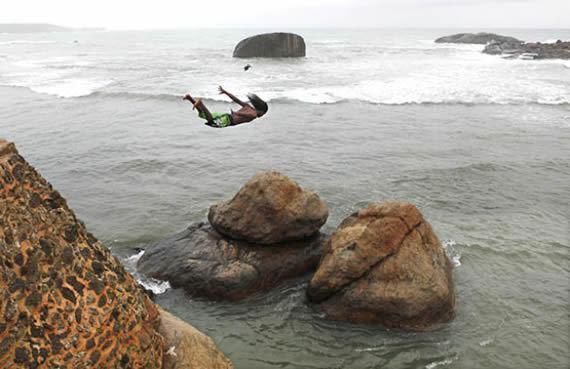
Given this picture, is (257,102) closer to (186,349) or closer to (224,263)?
(224,263)

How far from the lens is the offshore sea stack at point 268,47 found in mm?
60969

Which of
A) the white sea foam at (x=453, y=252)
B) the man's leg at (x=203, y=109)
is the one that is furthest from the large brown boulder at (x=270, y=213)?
the white sea foam at (x=453, y=252)

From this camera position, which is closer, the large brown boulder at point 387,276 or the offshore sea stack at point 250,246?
the large brown boulder at point 387,276

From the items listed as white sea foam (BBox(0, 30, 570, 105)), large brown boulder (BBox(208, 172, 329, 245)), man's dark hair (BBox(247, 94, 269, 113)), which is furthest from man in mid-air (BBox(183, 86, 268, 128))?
white sea foam (BBox(0, 30, 570, 105))

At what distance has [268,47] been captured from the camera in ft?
201

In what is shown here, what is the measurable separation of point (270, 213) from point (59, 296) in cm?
585

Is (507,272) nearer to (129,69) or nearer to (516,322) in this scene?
(516,322)

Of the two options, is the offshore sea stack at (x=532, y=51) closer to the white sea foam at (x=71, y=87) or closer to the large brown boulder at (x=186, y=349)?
the white sea foam at (x=71, y=87)

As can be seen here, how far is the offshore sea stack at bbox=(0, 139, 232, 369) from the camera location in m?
4.18

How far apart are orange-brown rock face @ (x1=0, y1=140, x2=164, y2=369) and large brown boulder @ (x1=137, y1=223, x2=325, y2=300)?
404cm

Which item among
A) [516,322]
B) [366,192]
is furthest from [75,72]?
[516,322]

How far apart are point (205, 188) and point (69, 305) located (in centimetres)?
1135

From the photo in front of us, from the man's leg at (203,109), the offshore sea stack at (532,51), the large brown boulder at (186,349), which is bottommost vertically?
the large brown boulder at (186,349)

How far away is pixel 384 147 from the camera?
20047mm
